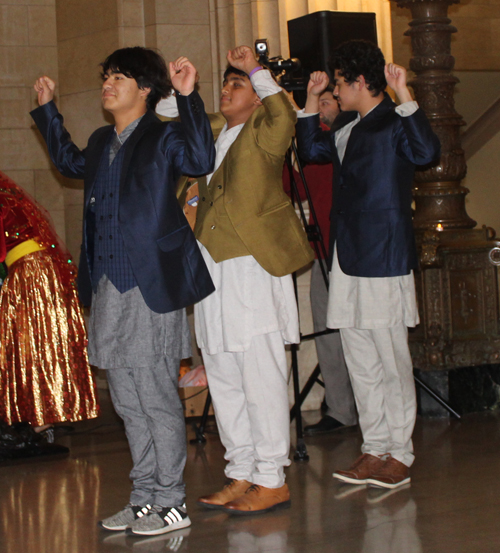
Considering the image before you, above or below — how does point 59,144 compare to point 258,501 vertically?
above

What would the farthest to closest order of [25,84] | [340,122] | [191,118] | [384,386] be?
1. [25,84]
2. [340,122]
3. [384,386]
4. [191,118]

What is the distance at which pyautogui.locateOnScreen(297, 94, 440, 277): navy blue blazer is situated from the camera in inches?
119

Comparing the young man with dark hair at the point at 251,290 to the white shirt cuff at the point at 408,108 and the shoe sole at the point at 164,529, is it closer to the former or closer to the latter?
the shoe sole at the point at 164,529

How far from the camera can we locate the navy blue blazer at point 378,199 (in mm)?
3035

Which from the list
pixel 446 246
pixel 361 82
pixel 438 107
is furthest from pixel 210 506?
pixel 438 107

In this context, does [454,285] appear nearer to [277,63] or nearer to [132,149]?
[277,63]

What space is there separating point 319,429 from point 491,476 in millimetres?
1060

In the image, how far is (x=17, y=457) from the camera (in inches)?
146

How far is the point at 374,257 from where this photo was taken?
303 cm

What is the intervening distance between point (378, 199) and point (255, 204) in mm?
496

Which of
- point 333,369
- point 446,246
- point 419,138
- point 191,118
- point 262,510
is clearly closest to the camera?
point 191,118

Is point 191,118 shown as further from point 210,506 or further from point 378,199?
point 210,506

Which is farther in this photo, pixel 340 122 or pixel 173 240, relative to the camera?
pixel 340 122

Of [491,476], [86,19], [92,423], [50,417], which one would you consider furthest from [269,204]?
[86,19]
